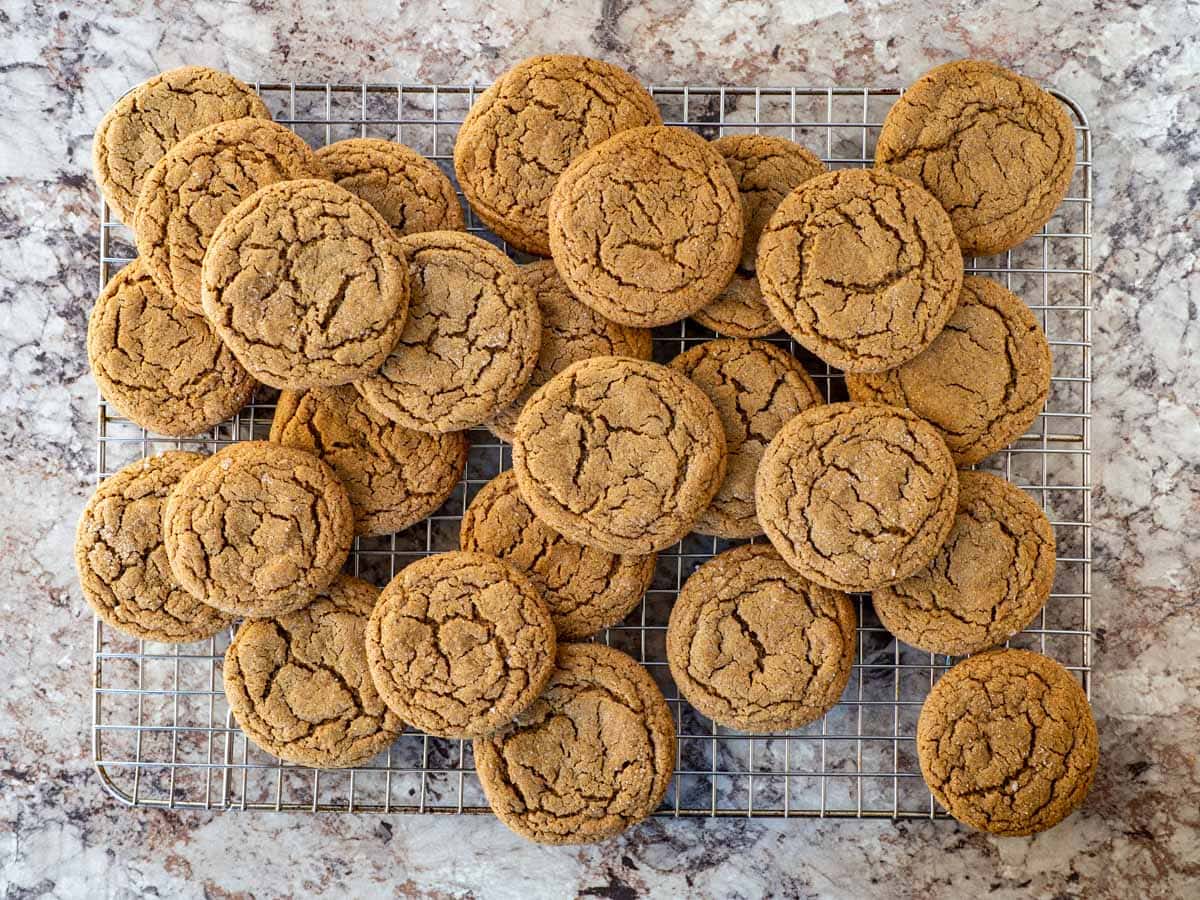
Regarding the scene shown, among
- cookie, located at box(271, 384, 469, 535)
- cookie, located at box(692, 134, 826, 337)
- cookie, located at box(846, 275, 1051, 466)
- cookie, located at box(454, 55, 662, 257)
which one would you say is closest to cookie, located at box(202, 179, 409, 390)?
cookie, located at box(271, 384, 469, 535)

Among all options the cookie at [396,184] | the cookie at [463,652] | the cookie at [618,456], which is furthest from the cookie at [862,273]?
the cookie at [463,652]

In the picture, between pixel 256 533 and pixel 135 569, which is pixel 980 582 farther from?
pixel 135 569

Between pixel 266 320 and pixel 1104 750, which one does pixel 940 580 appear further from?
pixel 266 320

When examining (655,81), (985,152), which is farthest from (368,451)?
(985,152)

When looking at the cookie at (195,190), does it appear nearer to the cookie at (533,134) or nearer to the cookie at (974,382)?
the cookie at (533,134)

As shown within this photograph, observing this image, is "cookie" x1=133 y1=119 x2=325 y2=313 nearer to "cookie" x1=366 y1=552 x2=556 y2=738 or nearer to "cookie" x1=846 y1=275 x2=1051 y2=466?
"cookie" x1=366 y1=552 x2=556 y2=738

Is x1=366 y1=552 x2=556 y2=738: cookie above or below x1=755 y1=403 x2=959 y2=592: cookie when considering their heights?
below
